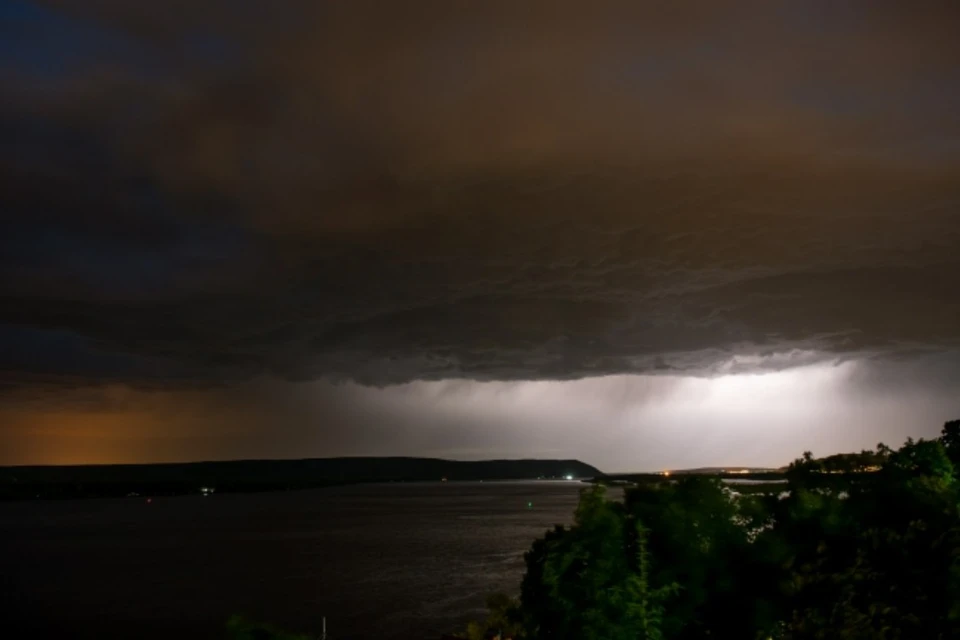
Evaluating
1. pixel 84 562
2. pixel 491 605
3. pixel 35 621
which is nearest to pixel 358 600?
pixel 35 621

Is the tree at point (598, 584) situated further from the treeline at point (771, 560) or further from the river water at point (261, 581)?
the river water at point (261, 581)

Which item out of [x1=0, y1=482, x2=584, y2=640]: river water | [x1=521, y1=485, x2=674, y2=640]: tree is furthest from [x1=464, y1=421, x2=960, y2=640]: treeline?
[x1=0, y1=482, x2=584, y2=640]: river water

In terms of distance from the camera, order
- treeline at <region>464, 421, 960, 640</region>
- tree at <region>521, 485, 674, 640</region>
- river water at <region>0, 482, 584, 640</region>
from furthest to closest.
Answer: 1. river water at <region>0, 482, 584, 640</region>
2. tree at <region>521, 485, 674, 640</region>
3. treeline at <region>464, 421, 960, 640</region>

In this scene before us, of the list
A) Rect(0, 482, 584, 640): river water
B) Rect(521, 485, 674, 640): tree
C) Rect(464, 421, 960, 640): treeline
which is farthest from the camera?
Rect(0, 482, 584, 640): river water

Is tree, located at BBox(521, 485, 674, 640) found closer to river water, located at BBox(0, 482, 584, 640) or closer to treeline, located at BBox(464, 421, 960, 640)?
treeline, located at BBox(464, 421, 960, 640)

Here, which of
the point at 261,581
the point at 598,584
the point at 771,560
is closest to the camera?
the point at 598,584

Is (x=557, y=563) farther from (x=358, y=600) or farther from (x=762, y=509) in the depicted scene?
(x=358, y=600)

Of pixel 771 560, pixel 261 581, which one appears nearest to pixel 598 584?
pixel 771 560

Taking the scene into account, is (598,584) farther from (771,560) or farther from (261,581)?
(261,581)
